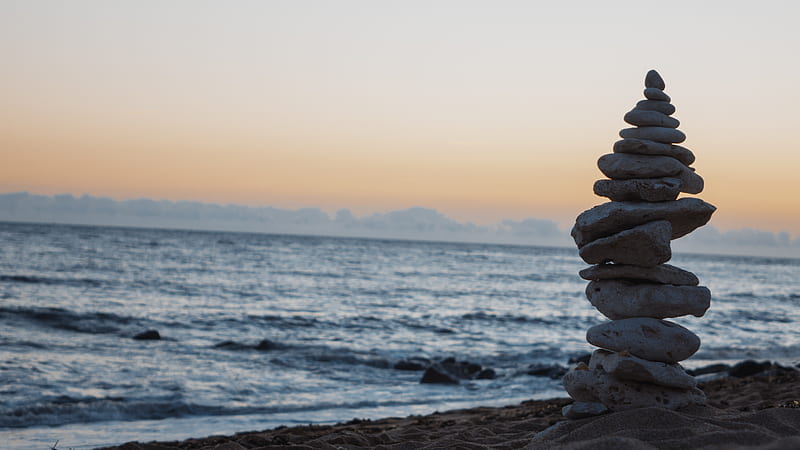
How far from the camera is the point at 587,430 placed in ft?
19.9

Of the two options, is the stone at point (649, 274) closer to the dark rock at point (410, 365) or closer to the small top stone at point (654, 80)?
the small top stone at point (654, 80)

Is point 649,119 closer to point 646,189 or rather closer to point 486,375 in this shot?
point 646,189

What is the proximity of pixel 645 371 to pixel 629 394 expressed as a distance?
12.1 inches

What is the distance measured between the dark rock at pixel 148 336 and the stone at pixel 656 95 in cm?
1519

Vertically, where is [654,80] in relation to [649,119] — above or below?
above

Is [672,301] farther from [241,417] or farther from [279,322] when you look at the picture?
[279,322]


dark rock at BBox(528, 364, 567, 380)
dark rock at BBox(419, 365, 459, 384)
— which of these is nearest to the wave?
dark rock at BBox(419, 365, 459, 384)

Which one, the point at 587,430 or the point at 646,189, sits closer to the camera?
the point at 587,430

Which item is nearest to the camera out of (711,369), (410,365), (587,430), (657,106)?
(587,430)

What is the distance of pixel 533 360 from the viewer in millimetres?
18391

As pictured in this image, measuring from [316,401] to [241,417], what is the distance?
1.77m

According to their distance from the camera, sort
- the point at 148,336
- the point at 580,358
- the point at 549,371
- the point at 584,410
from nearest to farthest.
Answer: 1. the point at 584,410
2. the point at 549,371
3. the point at 580,358
4. the point at 148,336

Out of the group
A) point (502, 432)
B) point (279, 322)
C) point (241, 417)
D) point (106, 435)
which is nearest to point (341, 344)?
point (279, 322)

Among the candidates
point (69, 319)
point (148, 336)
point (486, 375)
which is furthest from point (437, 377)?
point (69, 319)
